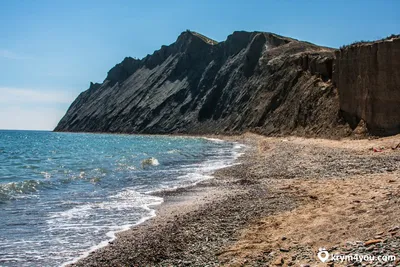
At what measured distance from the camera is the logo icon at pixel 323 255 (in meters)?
6.04

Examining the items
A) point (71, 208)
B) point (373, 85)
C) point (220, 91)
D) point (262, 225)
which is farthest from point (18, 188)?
point (220, 91)

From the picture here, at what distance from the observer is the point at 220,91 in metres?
85.1

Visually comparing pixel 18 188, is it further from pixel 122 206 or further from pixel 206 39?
pixel 206 39

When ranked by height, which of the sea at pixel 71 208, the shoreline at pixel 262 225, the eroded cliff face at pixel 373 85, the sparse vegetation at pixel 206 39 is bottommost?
the sea at pixel 71 208

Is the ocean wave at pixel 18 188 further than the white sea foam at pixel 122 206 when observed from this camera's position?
Yes

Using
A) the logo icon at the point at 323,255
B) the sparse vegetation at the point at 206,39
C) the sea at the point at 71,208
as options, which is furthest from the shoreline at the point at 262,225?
the sparse vegetation at the point at 206,39

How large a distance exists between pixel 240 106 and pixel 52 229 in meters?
63.4

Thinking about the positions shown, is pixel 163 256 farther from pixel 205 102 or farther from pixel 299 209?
pixel 205 102

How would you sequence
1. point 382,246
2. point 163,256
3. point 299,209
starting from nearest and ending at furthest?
point 382,246, point 163,256, point 299,209

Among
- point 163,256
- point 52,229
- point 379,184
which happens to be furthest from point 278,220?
point 52,229

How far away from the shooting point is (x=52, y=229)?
10.4 meters

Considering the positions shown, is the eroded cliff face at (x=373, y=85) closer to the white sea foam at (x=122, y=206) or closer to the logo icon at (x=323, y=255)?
the white sea foam at (x=122, y=206)

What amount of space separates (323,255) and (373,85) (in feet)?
90.2

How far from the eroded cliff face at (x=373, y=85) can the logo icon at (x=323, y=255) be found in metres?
24.8
